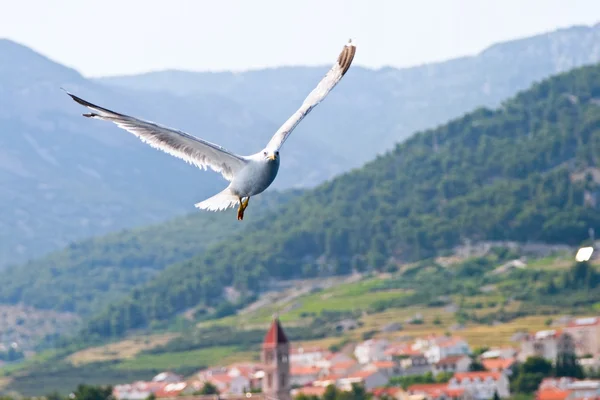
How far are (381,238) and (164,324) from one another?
26457 millimetres

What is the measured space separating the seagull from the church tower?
79413 millimetres

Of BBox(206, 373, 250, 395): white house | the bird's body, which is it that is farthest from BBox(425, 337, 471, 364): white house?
the bird's body

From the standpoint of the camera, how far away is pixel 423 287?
159 metres

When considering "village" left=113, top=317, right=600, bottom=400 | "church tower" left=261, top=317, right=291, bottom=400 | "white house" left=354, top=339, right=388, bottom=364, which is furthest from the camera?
"white house" left=354, top=339, right=388, bottom=364

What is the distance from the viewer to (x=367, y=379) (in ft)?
371

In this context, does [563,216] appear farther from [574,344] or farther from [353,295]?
[574,344]

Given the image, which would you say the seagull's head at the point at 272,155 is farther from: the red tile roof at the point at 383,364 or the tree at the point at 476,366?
the red tile roof at the point at 383,364

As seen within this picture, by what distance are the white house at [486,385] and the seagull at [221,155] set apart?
291 ft

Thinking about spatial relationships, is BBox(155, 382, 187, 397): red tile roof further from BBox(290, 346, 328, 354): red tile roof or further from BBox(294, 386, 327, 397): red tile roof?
BBox(290, 346, 328, 354): red tile roof

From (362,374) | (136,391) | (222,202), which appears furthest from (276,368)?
(222,202)

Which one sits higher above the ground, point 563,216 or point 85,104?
point 563,216

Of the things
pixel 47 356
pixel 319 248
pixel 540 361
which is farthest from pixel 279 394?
pixel 319 248

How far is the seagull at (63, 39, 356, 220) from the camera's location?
41.8 ft

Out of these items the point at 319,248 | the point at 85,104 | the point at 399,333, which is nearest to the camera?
the point at 85,104
